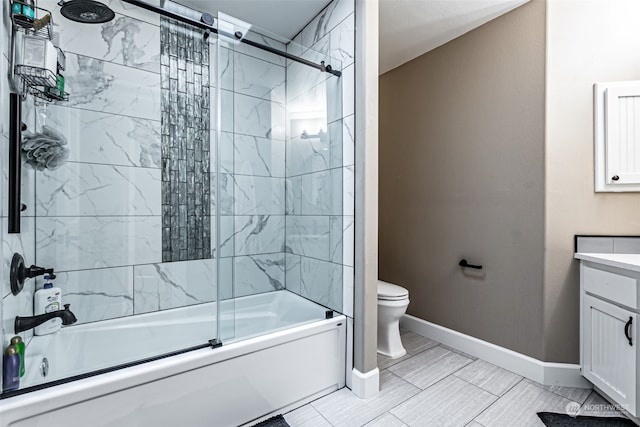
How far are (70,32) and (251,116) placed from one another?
1097mm

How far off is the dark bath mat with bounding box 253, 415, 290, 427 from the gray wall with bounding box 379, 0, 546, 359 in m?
1.58

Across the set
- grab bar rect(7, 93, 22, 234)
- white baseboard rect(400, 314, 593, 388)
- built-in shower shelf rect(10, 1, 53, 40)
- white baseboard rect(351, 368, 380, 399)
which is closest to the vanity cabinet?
white baseboard rect(400, 314, 593, 388)

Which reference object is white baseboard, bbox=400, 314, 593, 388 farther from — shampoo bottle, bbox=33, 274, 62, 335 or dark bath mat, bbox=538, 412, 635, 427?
A: shampoo bottle, bbox=33, 274, 62, 335

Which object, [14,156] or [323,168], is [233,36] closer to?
[323,168]

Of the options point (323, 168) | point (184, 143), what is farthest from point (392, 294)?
point (184, 143)

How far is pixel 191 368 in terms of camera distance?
1374mm

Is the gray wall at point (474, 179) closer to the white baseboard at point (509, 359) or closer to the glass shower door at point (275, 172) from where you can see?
the white baseboard at point (509, 359)

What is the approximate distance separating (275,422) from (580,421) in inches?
61.9

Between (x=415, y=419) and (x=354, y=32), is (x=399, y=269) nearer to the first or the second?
(x=415, y=419)

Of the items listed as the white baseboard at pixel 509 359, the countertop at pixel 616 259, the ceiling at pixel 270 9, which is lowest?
the white baseboard at pixel 509 359

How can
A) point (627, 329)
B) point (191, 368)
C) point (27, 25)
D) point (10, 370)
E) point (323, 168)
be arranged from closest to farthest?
1. point (10, 370)
2. point (27, 25)
3. point (191, 368)
4. point (627, 329)
5. point (323, 168)

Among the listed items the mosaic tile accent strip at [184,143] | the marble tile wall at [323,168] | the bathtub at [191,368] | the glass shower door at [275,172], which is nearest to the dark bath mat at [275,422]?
the bathtub at [191,368]

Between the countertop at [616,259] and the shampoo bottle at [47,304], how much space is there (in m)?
2.95

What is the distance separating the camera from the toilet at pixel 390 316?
2240 millimetres
